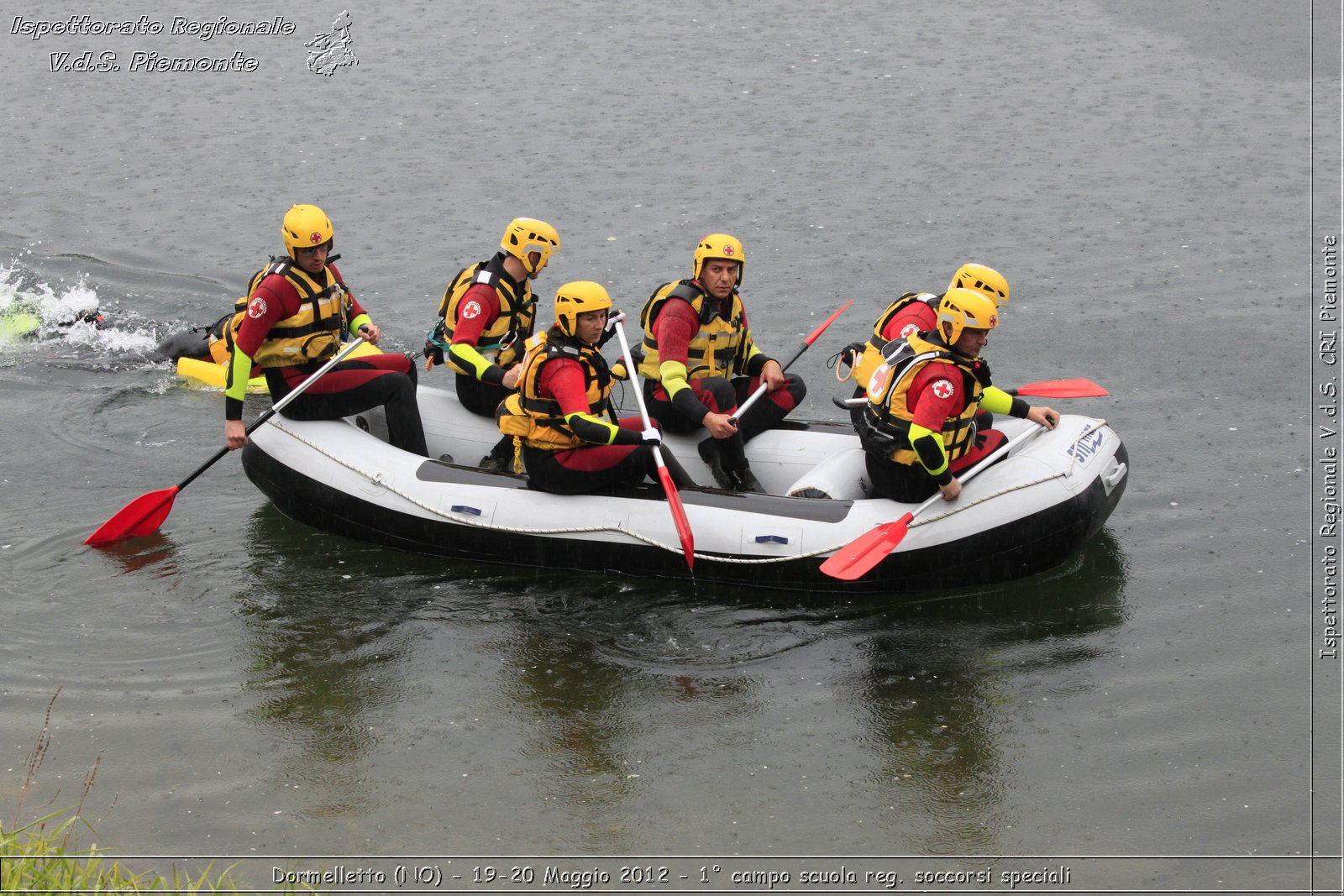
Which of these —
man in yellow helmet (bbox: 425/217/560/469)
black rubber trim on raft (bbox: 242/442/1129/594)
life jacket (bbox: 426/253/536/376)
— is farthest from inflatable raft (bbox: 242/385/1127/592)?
life jacket (bbox: 426/253/536/376)

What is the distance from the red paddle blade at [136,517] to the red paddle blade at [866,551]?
341 centimetres

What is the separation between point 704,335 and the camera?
24.5 feet

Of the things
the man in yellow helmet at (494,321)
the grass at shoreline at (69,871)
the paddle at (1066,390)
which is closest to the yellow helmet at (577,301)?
the man in yellow helmet at (494,321)

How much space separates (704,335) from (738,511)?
98 cm

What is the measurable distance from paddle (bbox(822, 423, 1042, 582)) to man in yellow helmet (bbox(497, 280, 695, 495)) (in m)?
0.95

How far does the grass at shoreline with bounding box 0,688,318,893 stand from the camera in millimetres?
4363

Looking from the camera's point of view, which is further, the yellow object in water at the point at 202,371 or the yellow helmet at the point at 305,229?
the yellow object in water at the point at 202,371

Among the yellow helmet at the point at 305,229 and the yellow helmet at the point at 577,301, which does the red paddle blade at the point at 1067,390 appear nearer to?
the yellow helmet at the point at 577,301

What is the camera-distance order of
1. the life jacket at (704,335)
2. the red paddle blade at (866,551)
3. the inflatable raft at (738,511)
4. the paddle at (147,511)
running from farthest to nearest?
the paddle at (147,511), the life jacket at (704,335), the inflatable raft at (738,511), the red paddle blade at (866,551)

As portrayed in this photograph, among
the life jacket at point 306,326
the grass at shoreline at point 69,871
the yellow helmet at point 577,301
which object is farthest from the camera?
the life jacket at point 306,326

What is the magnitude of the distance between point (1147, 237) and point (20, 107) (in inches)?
416

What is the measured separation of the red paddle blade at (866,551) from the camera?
6578 mm

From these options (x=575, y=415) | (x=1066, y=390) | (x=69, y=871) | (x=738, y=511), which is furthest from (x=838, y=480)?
(x=69, y=871)

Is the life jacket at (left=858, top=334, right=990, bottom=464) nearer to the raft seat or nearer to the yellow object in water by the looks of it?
the raft seat
